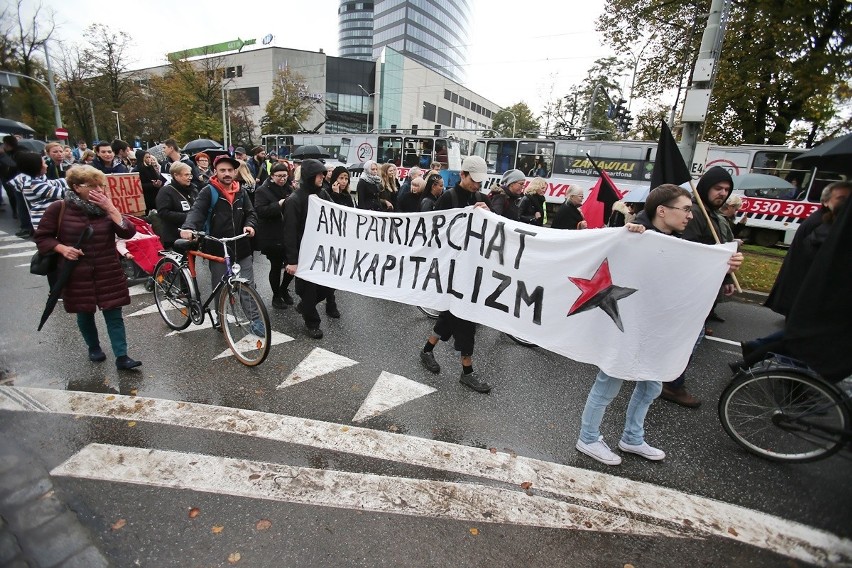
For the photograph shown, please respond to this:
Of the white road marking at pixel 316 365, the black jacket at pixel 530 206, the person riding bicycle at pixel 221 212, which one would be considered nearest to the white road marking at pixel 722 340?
the black jacket at pixel 530 206

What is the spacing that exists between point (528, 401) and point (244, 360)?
9.07ft

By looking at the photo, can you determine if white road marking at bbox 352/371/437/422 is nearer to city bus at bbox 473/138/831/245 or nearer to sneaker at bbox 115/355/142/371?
sneaker at bbox 115/355/142/371

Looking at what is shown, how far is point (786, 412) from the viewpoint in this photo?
3234mm

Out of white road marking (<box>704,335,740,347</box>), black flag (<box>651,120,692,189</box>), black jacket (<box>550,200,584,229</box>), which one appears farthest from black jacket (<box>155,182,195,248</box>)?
white road marking (<box>704,335,740,347</box>)

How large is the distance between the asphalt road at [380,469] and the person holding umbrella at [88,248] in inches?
26.1

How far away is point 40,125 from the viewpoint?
131ft

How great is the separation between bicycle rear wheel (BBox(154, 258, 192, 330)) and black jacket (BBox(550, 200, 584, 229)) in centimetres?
467

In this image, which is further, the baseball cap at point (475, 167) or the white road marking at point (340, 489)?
the baseball cap at point (475, 167)

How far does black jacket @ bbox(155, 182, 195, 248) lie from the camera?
5688mm

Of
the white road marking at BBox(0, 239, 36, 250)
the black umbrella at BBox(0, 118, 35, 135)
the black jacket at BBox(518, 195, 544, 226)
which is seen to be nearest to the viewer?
the black jacket at BBox(518, 195, 544, 226)

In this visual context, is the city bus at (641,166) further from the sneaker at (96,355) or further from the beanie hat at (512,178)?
the sneaker at (96,355)

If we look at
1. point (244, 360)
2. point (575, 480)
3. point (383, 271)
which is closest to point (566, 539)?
point (575, 480)

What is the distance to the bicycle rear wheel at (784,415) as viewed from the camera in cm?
304

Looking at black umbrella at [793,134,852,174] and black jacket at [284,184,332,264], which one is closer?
black umbrella at [793,134,852,174]
